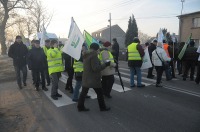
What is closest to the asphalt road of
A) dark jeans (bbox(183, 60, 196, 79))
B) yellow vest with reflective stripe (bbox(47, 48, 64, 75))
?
yellow vest with reflective stripe (bbox(47, 48, 64, 75))

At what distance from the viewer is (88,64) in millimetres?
5445

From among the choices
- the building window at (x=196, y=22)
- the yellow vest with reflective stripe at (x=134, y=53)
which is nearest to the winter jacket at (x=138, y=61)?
the yellow vest with reflective stripe at (x=134, y=53)

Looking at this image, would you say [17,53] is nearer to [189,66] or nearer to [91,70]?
[91,70]

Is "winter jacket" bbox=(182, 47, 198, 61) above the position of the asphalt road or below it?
above

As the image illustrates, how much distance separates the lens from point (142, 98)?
6.80 metres

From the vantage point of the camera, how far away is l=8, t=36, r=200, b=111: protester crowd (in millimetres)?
5523

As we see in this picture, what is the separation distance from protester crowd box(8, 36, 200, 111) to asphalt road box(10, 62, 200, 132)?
1.36 feet

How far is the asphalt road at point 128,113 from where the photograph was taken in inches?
183

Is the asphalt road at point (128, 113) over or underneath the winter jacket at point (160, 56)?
underneath

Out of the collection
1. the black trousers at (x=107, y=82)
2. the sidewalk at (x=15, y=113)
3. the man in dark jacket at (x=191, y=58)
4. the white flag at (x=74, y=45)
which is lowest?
the sidewalk at (x=15, y=113)

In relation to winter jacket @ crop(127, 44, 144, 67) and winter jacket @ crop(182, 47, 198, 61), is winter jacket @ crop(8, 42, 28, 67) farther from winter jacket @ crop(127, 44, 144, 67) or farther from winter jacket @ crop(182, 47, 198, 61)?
winter jacket @ crop(182, 47, 198, 61)

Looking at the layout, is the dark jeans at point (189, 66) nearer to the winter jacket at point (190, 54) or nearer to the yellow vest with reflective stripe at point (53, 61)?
the winter jacket at point (190, 54)

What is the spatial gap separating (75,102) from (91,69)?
164 centimetres

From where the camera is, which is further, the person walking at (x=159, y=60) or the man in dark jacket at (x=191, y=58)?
the man in dark jacket at (x=191, y=58)
